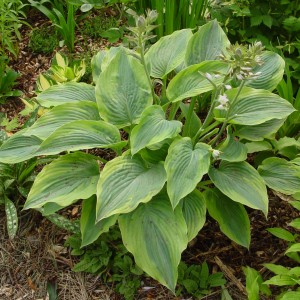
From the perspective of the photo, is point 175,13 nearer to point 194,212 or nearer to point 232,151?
point 232,151

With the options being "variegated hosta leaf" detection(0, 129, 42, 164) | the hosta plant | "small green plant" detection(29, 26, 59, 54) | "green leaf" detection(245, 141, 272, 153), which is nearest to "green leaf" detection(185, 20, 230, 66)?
the hosta plant

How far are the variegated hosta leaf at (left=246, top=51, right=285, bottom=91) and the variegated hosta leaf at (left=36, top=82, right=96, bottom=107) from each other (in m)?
0.80

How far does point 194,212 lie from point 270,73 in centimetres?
80

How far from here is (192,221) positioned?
192cm

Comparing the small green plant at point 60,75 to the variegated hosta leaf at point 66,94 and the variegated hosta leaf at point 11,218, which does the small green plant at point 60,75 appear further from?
the variegated hosta leaf at point 11,218

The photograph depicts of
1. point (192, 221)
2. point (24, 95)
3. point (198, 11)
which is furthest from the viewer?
point (24, 95)

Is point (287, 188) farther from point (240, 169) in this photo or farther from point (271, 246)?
point (271, 246)

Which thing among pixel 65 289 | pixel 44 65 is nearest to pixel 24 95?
pixel 44 65

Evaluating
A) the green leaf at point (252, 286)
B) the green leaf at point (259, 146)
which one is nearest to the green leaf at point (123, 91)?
the green leaf at point (259, 146)

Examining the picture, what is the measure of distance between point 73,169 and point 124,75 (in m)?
0.50

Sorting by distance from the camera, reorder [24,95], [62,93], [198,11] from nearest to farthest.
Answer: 1. [62,93]
2. [198,11]
3. [24,95]

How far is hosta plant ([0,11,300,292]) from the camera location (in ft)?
5.85

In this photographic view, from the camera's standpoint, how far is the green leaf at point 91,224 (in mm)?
1900

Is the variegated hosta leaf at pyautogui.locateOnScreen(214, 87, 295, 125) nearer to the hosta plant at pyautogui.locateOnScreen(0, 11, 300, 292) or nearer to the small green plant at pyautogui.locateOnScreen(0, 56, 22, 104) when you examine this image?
the hosta plant at pyautogui.locateOnScreen(0, 11, 300, 292)
